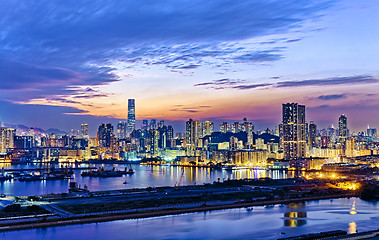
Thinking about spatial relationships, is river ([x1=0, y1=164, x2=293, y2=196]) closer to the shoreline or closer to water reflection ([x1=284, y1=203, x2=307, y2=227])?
the shoreline

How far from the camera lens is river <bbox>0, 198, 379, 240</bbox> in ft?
51.3

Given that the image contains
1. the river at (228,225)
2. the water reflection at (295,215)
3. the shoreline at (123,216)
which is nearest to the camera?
the river at (228,225)

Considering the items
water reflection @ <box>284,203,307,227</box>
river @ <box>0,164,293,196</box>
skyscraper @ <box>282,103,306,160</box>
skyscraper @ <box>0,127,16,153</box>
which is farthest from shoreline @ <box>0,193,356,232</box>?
skyscraper @ <box>0,127,16,153</box>

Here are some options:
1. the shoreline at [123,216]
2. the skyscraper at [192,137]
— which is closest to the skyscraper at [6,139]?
the skyscraper at [192,137]

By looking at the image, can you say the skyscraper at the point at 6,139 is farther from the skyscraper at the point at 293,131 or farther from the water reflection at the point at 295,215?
the water reflection at the point at 295,215

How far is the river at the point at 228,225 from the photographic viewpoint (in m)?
Result: 15.6

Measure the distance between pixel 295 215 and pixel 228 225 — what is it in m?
3.61

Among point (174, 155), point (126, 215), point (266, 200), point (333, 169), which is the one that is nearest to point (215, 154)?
point (174, 155)

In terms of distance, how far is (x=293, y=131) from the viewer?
74562 mm

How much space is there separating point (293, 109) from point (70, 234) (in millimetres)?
64778

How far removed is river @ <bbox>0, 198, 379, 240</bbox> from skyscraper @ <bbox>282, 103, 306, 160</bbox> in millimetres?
52210

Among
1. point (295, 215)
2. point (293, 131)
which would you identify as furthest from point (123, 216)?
point (293, 131)

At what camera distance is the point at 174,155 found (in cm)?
8631

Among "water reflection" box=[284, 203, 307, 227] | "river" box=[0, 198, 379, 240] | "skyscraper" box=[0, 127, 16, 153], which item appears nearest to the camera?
"river" box=[0, 198, 379, 240]
